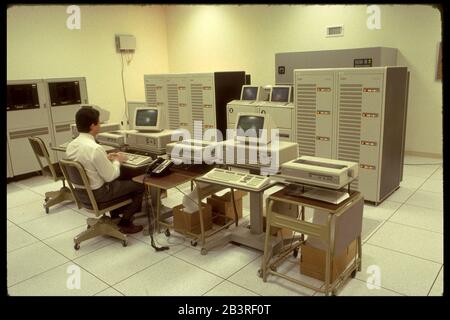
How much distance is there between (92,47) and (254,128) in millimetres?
5168

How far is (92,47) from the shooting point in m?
6.89

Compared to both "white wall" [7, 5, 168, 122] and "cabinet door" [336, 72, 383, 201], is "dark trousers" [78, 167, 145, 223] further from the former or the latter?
"white wall" [7, 5, 168, 122]

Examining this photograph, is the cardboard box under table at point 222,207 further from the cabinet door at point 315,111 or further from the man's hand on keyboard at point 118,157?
the cabinet door at point 315,111

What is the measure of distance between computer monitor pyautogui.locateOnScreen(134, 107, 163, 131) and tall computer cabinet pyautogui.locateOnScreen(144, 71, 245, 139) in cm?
165

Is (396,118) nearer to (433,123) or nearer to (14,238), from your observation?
(433,123)

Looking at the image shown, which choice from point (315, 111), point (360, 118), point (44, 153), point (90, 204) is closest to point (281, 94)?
point (315, 111)

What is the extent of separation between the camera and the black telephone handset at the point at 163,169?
3133mm

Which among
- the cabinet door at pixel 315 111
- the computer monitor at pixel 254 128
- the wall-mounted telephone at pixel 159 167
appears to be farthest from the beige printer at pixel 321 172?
the cabinet door at pixel 315 111

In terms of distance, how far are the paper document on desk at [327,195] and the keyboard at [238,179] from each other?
1.11 feet

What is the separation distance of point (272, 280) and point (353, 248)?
660 millimetres

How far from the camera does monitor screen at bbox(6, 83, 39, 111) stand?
5.05 m

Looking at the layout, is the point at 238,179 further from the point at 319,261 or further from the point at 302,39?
the point at 302,39

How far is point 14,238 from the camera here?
11.6ft
